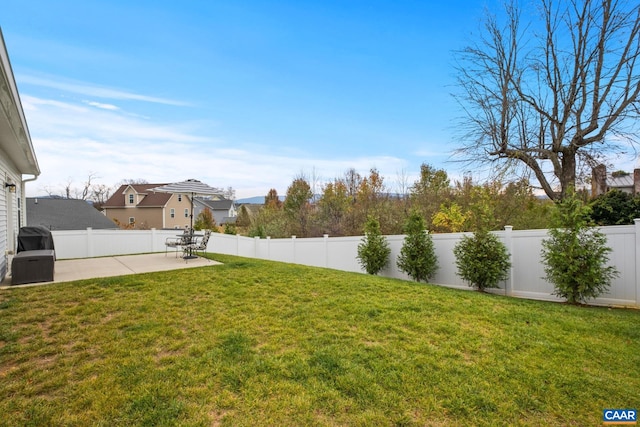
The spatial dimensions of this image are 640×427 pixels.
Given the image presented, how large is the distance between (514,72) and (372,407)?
10.1 metres

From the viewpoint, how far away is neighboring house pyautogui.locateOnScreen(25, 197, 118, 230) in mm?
21828

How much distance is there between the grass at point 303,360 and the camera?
257cm

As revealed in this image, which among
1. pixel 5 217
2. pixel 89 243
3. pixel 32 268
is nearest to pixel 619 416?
pixel 32 268

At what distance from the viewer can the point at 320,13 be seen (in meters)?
10.6

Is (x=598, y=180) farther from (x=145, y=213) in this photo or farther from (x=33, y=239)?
(x=145, y=213)

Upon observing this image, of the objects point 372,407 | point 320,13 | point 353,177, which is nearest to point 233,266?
point 372,407

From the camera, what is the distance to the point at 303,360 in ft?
10.9

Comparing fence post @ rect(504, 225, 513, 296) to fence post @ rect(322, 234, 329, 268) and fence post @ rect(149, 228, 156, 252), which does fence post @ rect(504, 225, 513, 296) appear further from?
fence post @ rect(149, 228, 156, 252)

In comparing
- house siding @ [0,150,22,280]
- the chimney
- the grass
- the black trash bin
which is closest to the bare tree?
the chimney

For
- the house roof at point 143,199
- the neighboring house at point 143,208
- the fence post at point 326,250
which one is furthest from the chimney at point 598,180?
the house roof at point 143,199

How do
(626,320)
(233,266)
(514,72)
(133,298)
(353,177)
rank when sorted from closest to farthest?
(626,320)
(133,298)
(233,266)
(514,72)
(353,177)

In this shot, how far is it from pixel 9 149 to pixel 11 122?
300 cm

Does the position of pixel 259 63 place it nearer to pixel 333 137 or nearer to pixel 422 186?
pixel 333 137

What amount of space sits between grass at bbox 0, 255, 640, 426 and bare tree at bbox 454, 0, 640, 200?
5.00 meters
